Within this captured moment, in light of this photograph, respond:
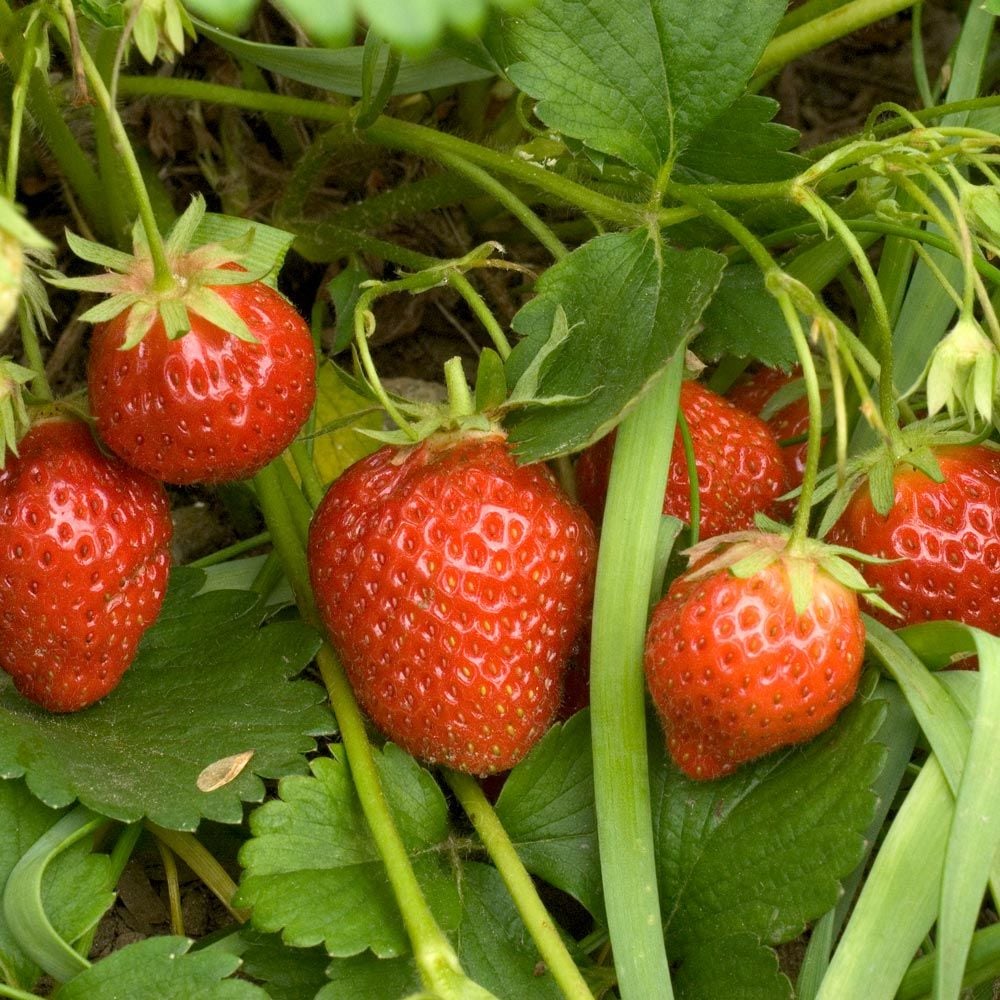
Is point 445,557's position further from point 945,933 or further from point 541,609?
point 945,933

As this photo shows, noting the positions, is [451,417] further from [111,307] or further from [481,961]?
[481,961]

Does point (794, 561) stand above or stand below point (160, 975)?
above

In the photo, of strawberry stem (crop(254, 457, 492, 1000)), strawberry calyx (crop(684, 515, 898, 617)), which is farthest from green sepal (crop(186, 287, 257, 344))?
strawberry calyx (crop(684, 515, 898, 617))

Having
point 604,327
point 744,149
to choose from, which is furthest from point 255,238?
point 744,149

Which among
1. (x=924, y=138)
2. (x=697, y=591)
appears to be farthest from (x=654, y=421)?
(x=924, y=138)

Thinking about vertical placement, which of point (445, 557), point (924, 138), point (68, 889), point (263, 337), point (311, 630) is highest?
point (924, 138)
